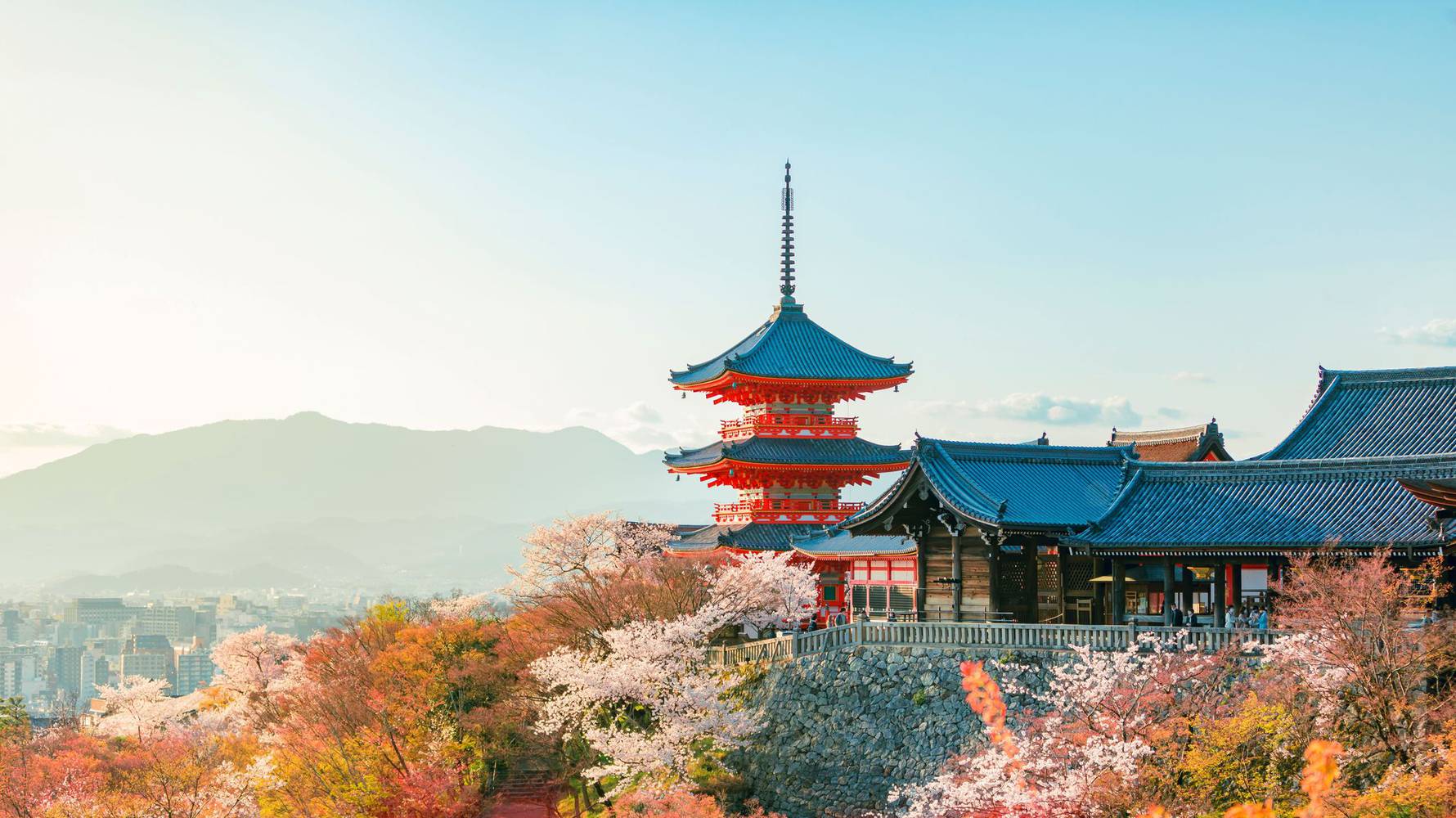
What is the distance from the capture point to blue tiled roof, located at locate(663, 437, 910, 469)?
56.4 meters

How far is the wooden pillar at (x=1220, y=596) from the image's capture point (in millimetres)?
34781

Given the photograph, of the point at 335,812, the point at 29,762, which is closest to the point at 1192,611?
the point at 335,812

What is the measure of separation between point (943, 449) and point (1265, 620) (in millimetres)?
10074

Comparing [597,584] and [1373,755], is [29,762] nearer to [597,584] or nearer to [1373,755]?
[597,584]

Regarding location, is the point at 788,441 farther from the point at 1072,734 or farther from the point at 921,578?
the point at 1072,734

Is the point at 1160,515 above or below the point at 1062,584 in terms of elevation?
above

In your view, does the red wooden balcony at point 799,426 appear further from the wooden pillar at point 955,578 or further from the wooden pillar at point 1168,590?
the wooden pillar at point 1168,590

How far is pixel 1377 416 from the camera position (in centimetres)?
3959

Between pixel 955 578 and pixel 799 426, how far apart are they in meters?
20.5

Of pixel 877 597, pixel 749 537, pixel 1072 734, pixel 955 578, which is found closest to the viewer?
pixel 1072 734

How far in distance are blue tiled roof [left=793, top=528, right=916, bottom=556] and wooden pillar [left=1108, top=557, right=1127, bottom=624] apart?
1031 cm

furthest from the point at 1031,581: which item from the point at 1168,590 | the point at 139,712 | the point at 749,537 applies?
the point at 139,712

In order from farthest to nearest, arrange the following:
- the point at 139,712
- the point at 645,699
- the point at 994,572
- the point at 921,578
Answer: the point at 139,712 < the point at 921,578 < the point at 645,699 < the point at 994,572

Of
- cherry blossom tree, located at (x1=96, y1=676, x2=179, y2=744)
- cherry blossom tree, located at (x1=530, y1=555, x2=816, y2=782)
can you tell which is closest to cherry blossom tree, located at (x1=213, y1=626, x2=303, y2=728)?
cherry blossom tree, located at (x1=96, y1=676, x2=179, y2=744)
